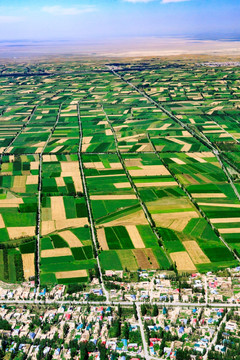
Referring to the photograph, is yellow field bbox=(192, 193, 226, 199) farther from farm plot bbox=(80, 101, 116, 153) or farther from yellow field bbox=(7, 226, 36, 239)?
farm plot bbox=(80, 101, 116, 153)

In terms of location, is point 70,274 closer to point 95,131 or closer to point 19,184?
point 19,184

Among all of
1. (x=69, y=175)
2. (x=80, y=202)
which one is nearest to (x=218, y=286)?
(x=80, y=202)

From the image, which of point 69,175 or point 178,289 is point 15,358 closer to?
point 178,289

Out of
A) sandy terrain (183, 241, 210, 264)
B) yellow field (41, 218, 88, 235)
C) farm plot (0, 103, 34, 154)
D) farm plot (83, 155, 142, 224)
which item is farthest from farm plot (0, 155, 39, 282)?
sandy terrain (183, 241, 210, 264)

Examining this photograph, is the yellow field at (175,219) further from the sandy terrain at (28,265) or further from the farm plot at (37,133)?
the farm plot at (37,133)

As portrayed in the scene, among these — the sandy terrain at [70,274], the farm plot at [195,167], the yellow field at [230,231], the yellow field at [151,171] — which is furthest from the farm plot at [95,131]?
the sandy terrain at [70,274]
